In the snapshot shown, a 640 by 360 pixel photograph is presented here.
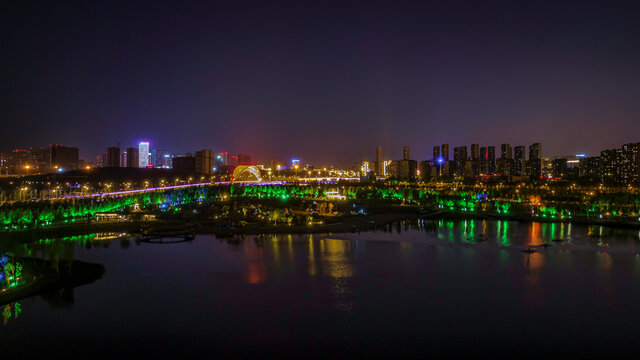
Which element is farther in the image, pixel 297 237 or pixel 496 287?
pixel 297 237

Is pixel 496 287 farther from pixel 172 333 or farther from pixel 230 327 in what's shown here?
pixel 172 333

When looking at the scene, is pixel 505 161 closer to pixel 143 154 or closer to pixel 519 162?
pixel 519 162

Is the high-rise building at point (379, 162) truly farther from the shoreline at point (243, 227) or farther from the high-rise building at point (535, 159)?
the shoreline at point (243, 227)

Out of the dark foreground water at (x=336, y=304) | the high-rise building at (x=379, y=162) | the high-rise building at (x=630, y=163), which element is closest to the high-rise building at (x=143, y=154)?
the high-rise building at (x=379, y=162)

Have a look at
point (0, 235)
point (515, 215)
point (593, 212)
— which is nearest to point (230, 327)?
point (0, 235)

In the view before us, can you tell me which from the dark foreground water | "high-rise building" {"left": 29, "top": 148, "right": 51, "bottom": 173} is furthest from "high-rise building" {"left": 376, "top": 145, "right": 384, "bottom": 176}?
the dark foreground water

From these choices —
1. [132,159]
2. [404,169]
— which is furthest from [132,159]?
[404,169]

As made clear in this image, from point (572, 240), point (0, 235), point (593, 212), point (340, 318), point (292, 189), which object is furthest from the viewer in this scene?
point (292, 189)

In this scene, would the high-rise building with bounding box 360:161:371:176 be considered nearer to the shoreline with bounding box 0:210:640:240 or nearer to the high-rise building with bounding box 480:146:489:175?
the high-rise building with bounding box 480:146:489:175
